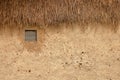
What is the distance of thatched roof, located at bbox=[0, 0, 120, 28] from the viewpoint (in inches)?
267

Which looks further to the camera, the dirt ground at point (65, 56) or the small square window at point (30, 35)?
the small square window at point (30, 35)

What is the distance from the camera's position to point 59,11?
6.87m

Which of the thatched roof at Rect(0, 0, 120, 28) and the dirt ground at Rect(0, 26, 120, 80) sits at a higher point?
the thatched roof at Rect(0, 0, 120, 28)

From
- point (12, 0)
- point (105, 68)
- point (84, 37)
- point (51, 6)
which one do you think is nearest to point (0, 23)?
point (12, 0)

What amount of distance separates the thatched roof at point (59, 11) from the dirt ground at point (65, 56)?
197 millimetres

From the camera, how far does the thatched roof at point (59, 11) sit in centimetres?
677

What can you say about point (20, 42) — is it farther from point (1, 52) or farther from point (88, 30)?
point (88, 30)

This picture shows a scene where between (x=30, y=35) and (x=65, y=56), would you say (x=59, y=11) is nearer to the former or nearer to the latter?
(x=30, y=35)

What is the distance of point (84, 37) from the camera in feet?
22.7

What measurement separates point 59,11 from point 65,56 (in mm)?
833

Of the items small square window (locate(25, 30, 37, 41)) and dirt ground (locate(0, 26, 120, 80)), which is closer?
dirt ground (locate(0, 26, 120, 80))

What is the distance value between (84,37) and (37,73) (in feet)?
3.57

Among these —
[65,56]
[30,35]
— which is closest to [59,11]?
[30,35]

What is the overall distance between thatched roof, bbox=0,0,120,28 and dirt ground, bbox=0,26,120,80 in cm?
20
